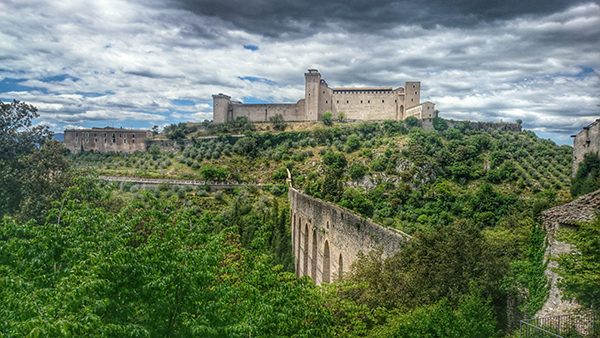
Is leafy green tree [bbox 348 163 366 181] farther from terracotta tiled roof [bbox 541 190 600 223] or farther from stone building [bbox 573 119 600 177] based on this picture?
terracotta tiled roof [bbox 541 190 600 223]

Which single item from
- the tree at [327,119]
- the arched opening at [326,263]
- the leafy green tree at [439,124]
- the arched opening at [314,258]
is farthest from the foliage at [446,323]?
the tree at [327,119]

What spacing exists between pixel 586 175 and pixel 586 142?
1.72 metres

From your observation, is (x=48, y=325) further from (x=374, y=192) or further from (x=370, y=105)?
(x=370, y=105)

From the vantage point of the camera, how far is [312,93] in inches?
2958

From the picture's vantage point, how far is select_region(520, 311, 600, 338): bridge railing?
6.90 metres

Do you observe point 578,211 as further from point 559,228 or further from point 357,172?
point 357,172

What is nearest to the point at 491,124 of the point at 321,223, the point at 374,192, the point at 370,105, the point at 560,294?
the point at 370,105

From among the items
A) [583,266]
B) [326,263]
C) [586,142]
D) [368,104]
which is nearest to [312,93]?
[368,104]

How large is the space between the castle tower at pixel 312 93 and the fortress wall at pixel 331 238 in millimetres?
47927

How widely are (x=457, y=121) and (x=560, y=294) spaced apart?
201 ft

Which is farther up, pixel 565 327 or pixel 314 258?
pixel 565 327

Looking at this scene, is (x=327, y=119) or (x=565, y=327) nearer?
(x=565, y=327)

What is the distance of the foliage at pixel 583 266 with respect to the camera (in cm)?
695

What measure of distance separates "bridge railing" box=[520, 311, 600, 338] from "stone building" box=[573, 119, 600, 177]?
10688 millimetres
